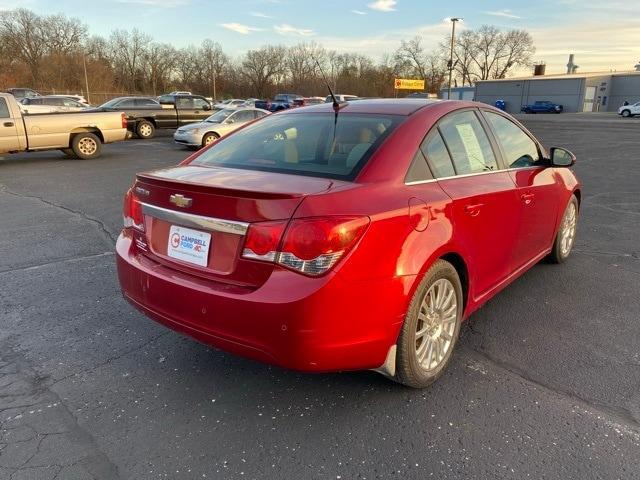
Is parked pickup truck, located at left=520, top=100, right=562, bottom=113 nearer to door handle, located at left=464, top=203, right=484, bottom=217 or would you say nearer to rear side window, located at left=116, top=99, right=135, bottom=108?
rear side window, located at left=116, top=99, right=135, bottom=108

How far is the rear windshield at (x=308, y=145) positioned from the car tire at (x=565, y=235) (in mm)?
2608

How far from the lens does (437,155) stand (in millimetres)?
3061

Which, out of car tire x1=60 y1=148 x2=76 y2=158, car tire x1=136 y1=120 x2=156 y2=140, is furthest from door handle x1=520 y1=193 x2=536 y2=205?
car tire x1=136 y1=120 x2=156 y2=140

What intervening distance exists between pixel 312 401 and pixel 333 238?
3.51ft

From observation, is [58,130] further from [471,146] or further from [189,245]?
[471,146]

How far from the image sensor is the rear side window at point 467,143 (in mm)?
3234

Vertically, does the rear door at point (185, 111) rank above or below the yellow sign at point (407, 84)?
below

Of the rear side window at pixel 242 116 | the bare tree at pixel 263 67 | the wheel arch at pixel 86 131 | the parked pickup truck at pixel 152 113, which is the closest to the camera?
the wheel arch at pixel 86 131

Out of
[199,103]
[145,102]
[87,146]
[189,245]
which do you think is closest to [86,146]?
[87,146]

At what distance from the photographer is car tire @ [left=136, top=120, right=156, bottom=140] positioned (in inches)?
817

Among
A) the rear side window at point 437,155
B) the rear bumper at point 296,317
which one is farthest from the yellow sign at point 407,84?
the rear bumper at point 296,317

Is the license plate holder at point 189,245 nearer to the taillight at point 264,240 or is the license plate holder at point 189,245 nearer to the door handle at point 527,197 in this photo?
the taillight at point 264,240

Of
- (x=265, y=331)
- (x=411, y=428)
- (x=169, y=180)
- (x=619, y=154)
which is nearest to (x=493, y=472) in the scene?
(x=411, y=428)

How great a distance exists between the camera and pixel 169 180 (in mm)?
2729
